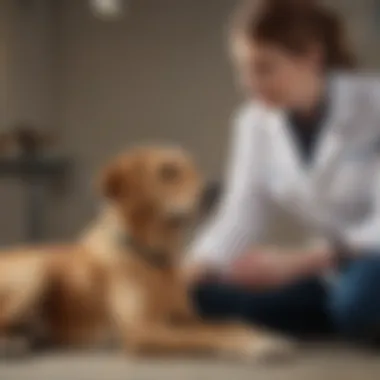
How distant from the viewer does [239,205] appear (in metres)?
1.57

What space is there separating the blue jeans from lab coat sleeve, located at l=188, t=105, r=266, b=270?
6cm

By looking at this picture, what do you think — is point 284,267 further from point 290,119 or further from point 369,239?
point 290,119

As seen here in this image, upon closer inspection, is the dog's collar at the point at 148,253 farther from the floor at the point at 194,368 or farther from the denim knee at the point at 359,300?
the denim knee at the point at 359,300

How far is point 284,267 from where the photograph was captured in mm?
1553

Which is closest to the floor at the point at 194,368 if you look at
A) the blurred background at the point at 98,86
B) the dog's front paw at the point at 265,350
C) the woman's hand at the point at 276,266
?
the dog's front paw at the point at 265,350

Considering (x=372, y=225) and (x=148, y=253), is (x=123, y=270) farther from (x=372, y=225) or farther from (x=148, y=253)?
(x=372, y=225)

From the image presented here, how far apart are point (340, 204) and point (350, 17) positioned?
0.32 metres

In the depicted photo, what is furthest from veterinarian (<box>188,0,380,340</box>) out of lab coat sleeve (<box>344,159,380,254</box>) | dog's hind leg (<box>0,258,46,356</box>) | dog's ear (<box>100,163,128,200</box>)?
dog's hind leg (<box>0,258,46,356</box>)

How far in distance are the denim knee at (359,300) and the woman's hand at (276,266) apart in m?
0.04

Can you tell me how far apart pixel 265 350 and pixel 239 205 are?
252 millimetres

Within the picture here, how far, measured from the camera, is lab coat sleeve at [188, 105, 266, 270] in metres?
1.57

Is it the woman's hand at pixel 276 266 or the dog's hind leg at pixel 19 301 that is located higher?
the woman's hand at pixel 276 266

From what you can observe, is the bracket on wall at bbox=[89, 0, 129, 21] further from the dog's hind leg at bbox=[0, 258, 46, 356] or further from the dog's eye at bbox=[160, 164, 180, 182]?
the dog's hind leg at bbox=[0, 258, 46, 356]

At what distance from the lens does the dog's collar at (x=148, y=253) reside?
61.4 inches
